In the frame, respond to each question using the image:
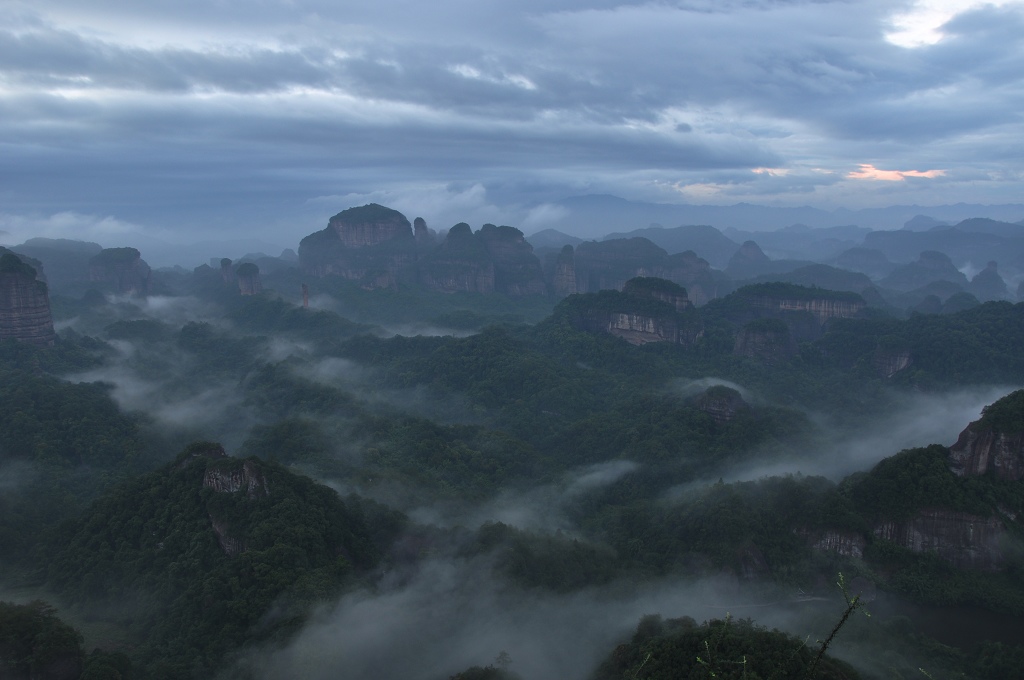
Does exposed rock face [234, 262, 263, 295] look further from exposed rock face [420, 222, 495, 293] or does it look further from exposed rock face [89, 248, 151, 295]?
exposed rock face [420, 222, 495, 293]

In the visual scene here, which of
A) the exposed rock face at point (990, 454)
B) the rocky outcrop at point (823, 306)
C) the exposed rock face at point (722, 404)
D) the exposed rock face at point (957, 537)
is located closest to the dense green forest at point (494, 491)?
the exposed rock face at point (722, 404)

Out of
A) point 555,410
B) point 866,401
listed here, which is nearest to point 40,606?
point 555,410

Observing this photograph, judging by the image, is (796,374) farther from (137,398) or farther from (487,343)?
(137,398)

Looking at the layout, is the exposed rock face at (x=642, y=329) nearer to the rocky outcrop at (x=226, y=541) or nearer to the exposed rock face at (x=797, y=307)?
the exposed rock face at (x=797, y=307)

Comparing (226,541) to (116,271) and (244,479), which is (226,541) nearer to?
(244,479)

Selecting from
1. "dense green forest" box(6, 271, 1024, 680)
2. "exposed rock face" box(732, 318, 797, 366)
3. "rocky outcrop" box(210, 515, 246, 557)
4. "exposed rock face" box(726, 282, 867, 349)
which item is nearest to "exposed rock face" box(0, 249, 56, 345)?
"dense green forest" box(6, 271, 1024, 680)
